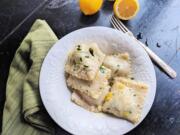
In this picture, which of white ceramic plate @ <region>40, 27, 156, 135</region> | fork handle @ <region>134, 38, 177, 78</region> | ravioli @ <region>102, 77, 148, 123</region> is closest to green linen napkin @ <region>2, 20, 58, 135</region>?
white ceramic plate @ <region>40, 27, 156, 135</region>

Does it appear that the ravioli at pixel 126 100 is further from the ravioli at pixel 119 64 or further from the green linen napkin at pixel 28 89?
the green linen napkin at pixel 28 89

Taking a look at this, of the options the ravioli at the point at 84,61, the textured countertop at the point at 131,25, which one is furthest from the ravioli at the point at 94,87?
the textured countertop at the point at 131,25

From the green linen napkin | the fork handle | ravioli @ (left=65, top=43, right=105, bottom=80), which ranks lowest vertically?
the green linen napkin

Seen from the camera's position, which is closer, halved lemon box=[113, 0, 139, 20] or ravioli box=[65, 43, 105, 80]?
ravioli box=[65, 43, 105, 80]

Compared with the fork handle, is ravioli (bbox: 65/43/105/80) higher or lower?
higher

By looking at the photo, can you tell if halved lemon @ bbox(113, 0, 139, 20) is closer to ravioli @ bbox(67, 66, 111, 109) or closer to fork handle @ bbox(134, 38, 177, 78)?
fork handle @ bbox(134, 38, 177, 78)

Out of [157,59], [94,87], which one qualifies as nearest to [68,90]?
[94,87]

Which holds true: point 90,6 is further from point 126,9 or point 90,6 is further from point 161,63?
point 161,63
